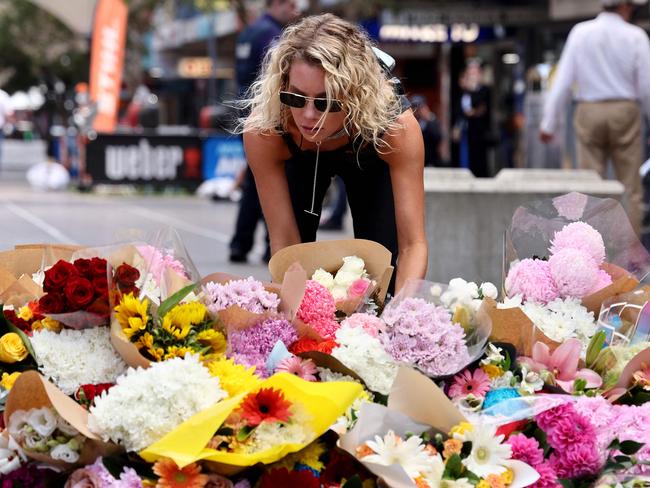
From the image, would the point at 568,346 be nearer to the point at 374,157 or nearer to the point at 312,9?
the point at 374,157

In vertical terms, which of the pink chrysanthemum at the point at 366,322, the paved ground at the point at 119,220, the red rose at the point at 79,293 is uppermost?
the red rose at the point at 79,293

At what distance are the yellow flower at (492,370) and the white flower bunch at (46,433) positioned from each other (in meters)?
1.00

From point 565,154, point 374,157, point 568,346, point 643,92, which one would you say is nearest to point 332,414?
point 568,346

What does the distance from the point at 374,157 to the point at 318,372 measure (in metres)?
1.47

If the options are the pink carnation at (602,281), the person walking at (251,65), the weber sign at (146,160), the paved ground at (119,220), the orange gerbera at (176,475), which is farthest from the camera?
the weber sign at (146,160)

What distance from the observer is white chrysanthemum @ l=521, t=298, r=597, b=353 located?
3.31 metres

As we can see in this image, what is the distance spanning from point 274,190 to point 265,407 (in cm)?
176

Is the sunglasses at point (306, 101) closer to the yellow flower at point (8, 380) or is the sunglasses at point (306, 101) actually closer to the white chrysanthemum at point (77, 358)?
the white chrysanthemum at point (77, 358)

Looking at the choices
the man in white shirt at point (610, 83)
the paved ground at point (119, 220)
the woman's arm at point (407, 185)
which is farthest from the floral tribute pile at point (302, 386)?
the man in white shirt at point (610, 83)

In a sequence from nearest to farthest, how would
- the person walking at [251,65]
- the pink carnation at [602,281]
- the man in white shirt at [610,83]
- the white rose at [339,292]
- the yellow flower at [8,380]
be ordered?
the yellow flower at [8,380]
the white rose at [339,292]
the pink carnation at [602,281]
the man in white shirt at [610,83]
the person walking at [251,65]

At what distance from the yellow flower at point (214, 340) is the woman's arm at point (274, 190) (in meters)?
1.32

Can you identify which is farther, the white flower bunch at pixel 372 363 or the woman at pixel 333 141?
the woman at pixel 333 141

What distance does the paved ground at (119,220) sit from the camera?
10672 millimetres

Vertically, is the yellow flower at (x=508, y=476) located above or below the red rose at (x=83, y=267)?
below
